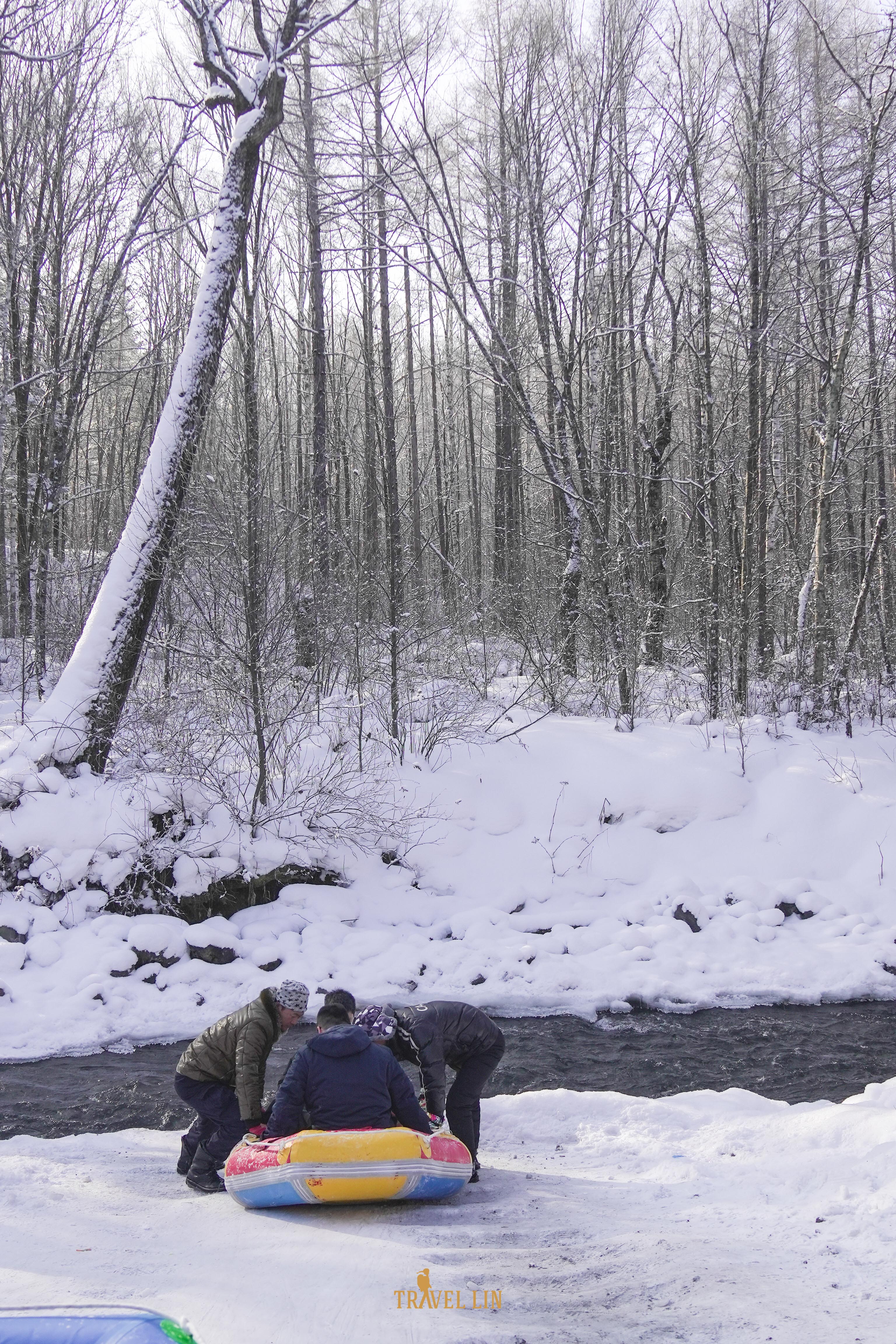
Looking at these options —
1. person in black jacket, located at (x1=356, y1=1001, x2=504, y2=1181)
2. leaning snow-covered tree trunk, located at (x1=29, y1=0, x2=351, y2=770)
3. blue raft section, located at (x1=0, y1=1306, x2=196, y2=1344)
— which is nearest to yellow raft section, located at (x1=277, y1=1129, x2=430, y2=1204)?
person in black jacket, located at (x1=356, y1=1001, x2=504, y2=1181)

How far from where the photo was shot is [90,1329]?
2.05 metres

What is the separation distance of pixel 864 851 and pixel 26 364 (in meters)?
16.1

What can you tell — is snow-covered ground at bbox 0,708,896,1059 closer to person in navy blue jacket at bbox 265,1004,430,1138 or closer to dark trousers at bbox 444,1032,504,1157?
dark trousers at bbox 444,1032,504,1157

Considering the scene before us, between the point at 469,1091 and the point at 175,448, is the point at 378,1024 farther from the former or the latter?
the point at 175,448

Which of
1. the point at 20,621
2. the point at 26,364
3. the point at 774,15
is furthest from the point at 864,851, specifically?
the point at 26,364

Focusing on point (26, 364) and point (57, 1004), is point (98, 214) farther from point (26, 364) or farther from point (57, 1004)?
point (57, 1004)

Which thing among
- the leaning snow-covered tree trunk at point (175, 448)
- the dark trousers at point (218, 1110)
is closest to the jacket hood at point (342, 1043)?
the dark trousers at point (218, 1110)

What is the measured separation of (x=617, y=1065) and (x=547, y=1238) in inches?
124

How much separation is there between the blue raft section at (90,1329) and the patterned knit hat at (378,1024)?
2.90 m

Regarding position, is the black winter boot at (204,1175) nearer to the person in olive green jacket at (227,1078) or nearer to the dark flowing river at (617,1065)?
the person in olive green jacket at (227,1078)

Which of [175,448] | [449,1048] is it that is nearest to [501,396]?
[175,448]

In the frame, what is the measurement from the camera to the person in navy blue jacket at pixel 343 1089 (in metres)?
4.86

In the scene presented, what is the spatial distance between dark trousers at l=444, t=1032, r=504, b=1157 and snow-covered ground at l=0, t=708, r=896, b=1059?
3.05 meters

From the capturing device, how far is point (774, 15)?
44.7 ft
